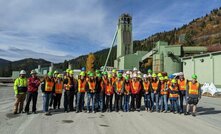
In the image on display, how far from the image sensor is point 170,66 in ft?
124

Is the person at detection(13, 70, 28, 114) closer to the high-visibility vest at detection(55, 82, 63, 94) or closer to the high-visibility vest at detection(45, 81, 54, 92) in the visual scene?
the high-visibility vest at detection(45, 81, 54, 92)

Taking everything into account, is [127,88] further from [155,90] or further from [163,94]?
[163,94]

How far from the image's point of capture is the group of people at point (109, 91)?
1102cm

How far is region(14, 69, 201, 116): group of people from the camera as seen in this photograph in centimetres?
1102

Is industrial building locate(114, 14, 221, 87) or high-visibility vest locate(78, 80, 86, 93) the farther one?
industrial building locate(114, 14, 221, 87)

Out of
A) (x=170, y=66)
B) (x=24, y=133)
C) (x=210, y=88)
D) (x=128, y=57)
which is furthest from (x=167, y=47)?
(x=24, y=133)

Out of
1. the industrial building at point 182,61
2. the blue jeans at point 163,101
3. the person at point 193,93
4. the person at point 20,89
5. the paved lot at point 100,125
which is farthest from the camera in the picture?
the industrial building at point 182,61

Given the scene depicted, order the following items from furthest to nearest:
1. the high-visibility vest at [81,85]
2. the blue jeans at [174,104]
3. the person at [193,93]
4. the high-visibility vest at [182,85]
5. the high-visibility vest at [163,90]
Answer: the high-visibility vest at [163,90] → the high-visibility vest at [182,85] → the blue jeans at [174,104] → the high-visibility vest at [81,85] → the person at [193,93]

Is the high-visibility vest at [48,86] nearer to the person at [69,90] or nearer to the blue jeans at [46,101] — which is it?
the blue jeans at [46,101]

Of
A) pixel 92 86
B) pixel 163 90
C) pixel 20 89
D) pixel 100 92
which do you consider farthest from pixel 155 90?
pixel 20 89

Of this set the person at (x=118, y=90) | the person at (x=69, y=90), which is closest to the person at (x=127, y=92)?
the person at (x=118, y=90)

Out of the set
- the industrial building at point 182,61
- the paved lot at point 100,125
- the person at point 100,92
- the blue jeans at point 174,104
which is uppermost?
the industrial building at point 182,61

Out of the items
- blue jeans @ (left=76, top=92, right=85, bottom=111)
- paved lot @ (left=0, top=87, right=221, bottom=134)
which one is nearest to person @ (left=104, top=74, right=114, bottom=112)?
blue jeans @ (left=76, top=92, right=85, bottom=111)

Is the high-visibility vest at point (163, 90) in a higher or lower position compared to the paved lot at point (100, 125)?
higher
